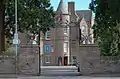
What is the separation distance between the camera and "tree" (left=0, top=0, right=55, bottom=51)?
149 ft

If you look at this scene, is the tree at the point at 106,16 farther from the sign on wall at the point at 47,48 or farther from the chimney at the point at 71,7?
the chimney at the point at 71,7

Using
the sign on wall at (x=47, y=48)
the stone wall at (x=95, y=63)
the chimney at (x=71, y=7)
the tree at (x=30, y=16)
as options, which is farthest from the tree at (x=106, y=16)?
the chimney at (x=71, y=7)

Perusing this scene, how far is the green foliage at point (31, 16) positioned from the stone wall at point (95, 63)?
36.1ft

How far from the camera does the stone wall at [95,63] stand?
120ft

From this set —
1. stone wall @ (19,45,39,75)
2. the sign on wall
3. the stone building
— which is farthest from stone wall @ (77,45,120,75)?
the sign on wall

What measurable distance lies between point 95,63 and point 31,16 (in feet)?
41.2

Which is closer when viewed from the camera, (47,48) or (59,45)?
(47,48)

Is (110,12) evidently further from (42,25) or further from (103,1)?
(42,25)

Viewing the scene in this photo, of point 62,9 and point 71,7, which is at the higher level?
point 71,7

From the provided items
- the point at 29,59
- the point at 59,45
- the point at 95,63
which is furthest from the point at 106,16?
the point at 59,45

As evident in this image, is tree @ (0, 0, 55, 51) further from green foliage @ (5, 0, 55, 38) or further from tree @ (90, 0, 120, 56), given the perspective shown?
tree @ (90, 0, 120, 56)

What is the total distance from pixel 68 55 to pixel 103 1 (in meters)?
59.1

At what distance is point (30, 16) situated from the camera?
151 feet

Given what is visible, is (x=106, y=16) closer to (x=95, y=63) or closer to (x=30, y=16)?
(x=95, y=63)
